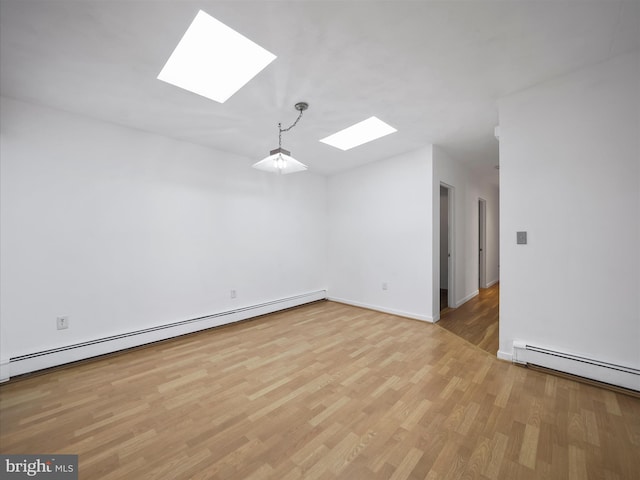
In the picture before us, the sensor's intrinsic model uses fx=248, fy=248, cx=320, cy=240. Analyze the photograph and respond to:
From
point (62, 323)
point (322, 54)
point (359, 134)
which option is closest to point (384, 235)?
point (359, 134)

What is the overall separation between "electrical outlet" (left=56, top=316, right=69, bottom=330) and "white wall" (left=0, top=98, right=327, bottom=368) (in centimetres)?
4

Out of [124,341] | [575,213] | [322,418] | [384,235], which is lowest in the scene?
[322,418]

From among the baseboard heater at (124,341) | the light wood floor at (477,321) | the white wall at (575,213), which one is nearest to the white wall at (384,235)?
the light wood floor at (477,321)

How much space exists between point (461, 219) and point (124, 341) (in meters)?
5.65

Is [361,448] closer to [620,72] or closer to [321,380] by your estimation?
[321,380]

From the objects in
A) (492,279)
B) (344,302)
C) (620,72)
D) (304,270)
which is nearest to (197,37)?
(620,72)

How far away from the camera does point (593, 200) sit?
2.16 meters

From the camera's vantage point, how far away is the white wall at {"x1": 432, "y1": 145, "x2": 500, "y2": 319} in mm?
3951

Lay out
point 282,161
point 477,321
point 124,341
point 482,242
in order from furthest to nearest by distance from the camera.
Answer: point 482,242, point 477,321, point 124,341, point 282,161

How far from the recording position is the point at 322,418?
1794 mm

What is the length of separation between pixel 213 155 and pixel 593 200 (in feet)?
14.6

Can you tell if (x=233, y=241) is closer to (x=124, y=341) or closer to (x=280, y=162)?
(x=124, y=341)

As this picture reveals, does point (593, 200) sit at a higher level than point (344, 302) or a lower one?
higher

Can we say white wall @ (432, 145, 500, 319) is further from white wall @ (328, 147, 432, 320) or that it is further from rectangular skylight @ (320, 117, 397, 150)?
rectangular skylight @ (320, 117, 397, 150)
